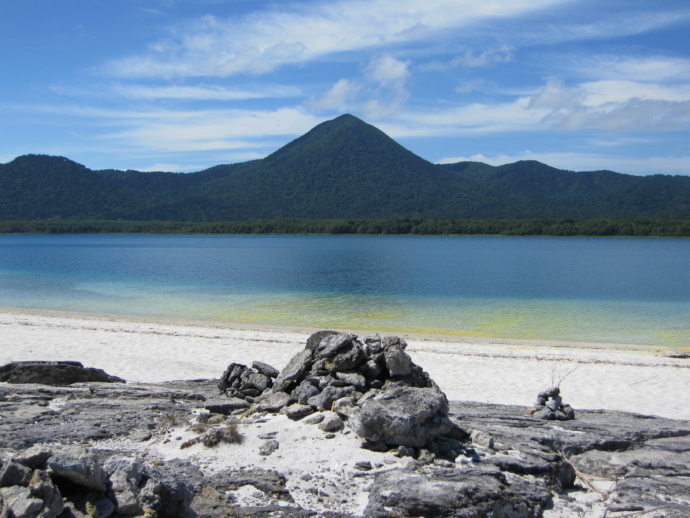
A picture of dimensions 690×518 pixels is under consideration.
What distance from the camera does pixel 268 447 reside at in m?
6.95

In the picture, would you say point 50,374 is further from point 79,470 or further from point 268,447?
point 79,470

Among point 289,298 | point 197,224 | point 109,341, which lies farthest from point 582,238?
point 109,341

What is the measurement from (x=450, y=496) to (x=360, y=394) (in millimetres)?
2742

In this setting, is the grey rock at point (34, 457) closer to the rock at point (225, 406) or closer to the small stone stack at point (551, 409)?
the rock at point (225, 406)

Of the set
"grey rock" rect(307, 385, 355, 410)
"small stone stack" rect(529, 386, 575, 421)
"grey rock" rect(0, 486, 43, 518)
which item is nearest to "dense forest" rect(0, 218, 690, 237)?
"small stone stack" rect(529, 386, 575, 421)

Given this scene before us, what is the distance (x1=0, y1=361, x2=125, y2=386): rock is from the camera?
33.9ft

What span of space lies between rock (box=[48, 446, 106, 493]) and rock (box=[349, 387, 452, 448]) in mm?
2894

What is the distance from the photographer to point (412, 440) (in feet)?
22.3

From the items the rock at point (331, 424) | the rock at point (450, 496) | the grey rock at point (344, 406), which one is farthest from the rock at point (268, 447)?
the rock at point (450, 496)

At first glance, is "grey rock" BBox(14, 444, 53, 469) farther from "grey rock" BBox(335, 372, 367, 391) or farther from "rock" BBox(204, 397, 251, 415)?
"grey rock" BBox(335, 372, 367, 391)

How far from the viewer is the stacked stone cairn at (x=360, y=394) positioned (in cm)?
680

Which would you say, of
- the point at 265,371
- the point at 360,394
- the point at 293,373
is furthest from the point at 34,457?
the point at 265,371

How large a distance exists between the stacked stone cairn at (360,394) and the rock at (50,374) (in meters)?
2.57

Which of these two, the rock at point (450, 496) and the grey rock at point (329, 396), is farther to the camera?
the grey rock at point (329, 396)
